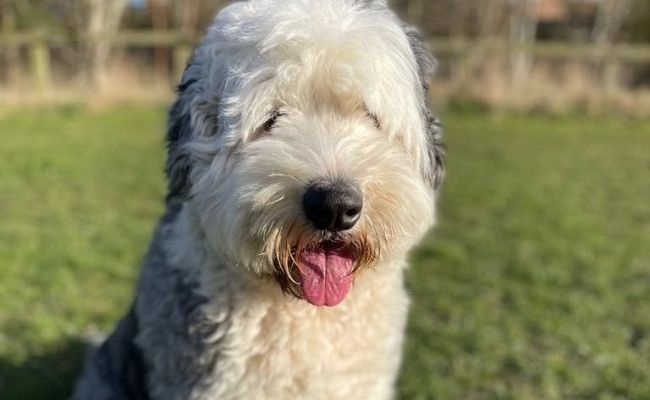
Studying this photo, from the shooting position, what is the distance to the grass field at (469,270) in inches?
160

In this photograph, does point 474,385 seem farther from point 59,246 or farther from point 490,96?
point 490,96

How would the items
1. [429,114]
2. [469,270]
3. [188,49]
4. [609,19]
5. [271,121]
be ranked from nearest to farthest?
[271,121]
[429,114]
[469,270]
[188,49]
[609,19]

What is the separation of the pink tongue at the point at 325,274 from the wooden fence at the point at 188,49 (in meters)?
15.2

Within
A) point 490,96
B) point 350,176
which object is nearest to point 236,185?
point 350,176

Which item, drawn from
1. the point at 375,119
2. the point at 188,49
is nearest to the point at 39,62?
the point at 188,49

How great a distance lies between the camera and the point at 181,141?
237 centimetres

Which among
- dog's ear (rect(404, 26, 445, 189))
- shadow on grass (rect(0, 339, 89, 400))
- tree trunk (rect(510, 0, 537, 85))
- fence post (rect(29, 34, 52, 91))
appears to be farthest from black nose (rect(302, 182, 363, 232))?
fence post (rect(29, 34, 52, 91))

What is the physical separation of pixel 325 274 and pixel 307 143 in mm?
443

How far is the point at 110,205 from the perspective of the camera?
25.9 ft

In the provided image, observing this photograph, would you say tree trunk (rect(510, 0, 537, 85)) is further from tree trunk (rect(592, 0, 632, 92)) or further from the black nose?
the black nose

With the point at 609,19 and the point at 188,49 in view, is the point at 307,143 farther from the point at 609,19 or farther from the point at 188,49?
the point at 609,19

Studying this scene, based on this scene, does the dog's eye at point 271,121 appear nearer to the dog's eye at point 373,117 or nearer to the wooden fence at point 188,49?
the dog's eye at point 373,117

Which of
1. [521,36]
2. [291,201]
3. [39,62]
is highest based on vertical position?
[291,201]

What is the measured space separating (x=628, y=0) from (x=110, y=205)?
73.2 ft
